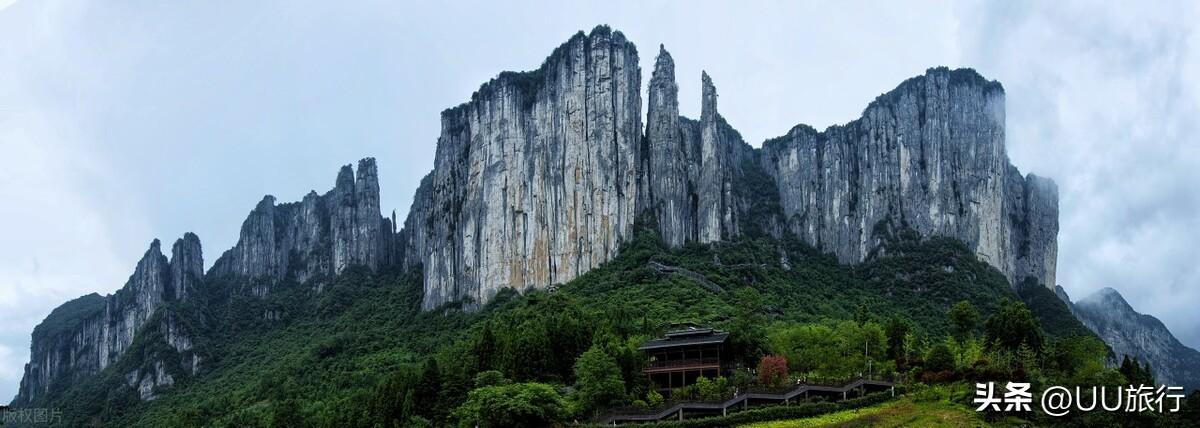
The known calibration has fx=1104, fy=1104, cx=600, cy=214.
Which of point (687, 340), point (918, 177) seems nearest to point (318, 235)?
point (918, 177)

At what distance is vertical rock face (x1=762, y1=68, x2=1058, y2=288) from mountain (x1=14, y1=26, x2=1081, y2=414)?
183 mm

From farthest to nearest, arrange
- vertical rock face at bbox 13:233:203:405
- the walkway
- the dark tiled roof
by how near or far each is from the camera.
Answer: vertical rock face at bbox 13:233:203:405
the dark tiled roof
the walkway

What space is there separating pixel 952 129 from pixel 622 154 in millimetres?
37049

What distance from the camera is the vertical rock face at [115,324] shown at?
14400cm

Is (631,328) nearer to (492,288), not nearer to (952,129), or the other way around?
(492,288)

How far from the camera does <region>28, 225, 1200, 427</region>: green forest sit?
174ft

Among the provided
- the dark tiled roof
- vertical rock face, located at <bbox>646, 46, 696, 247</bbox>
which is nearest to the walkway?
the dark tiled roof

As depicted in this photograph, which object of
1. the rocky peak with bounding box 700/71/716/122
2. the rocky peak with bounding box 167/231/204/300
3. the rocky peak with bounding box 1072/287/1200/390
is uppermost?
the rocky peak with bounding box 700/71/716/122

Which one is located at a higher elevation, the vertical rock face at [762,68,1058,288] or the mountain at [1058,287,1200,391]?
the vertical rock face at [762,68,1058,288]

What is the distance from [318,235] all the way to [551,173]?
4920 centimetres

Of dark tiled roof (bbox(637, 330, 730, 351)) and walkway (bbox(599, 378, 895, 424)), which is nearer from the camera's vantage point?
walkway (bbox(599, 378, 895, 424))

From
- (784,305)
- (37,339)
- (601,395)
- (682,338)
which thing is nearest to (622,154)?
(784,305)

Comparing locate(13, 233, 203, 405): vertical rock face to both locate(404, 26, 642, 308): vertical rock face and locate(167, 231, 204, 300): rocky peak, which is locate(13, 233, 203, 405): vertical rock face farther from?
locate(404, 26, 642, 308): vertical rock face

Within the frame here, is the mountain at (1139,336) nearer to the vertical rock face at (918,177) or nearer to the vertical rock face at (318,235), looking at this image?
the vertical rock face at (918,177)
